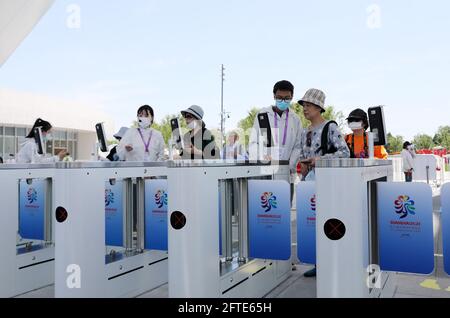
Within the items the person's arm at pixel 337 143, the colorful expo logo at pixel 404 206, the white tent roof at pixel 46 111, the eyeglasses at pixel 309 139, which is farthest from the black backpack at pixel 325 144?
the white tent roof at pixel 46 111

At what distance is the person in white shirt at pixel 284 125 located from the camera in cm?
378

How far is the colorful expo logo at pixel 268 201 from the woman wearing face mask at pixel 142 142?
5.29ft

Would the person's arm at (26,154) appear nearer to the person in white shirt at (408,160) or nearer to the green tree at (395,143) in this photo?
the person in white shirt at (408,160)

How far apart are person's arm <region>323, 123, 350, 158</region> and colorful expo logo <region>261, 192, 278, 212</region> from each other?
53cm

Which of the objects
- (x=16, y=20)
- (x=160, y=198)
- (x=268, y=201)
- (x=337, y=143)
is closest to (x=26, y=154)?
(x=160, y=198)

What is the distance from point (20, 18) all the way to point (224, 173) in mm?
9730

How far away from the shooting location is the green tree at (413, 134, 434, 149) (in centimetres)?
5655

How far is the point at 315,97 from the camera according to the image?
3428mm

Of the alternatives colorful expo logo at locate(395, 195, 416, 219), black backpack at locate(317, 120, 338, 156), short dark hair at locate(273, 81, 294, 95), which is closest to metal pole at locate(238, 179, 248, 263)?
black backpack at locate(317, 120, 338, 156)

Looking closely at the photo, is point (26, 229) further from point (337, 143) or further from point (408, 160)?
point (408, 160)

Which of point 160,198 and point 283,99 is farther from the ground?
point 283,99

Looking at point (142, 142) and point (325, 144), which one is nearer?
point (325, 144)

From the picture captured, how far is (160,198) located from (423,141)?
62.1m
